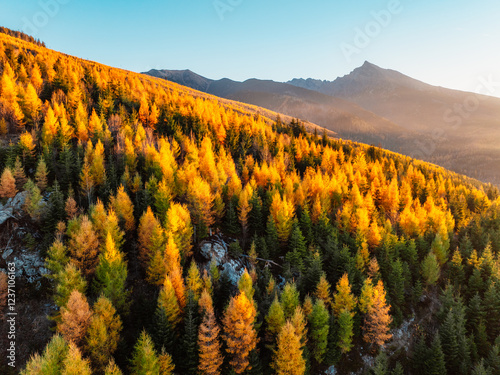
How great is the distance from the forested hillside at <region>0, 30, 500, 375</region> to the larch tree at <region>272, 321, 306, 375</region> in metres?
0.19

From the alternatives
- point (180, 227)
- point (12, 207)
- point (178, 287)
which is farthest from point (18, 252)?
point (178, 287)

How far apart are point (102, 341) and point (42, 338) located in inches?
412

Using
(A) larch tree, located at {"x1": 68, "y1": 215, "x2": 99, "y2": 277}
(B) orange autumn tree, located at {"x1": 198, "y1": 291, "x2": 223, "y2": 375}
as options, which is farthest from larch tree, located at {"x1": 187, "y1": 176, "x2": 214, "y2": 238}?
(B) orange autumn tree, located at {"x1": 198, "y1": 291, "x2": 223, "y2": 375}

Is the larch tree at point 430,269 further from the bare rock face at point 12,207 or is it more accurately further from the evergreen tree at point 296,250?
the bare rock face at point 12,207

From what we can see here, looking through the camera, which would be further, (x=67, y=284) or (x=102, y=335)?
(x=67, y=284)

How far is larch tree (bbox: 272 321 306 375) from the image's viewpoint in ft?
103

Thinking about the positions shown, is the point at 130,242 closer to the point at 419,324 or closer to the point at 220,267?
the point at 220,267

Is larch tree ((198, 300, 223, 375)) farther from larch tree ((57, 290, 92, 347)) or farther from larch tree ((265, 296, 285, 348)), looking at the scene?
larch tree ((57, 290, 92, 347))

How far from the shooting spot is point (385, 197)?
7862 centimetres

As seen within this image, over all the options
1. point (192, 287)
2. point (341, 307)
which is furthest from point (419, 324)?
point (192, 287)

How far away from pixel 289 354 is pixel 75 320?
25.9 meters

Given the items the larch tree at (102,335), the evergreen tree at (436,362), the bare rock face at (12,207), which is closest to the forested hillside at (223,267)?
the larch tree at (102,335)

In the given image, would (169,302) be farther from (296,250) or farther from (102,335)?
(296,250)

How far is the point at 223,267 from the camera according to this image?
4547 cm
